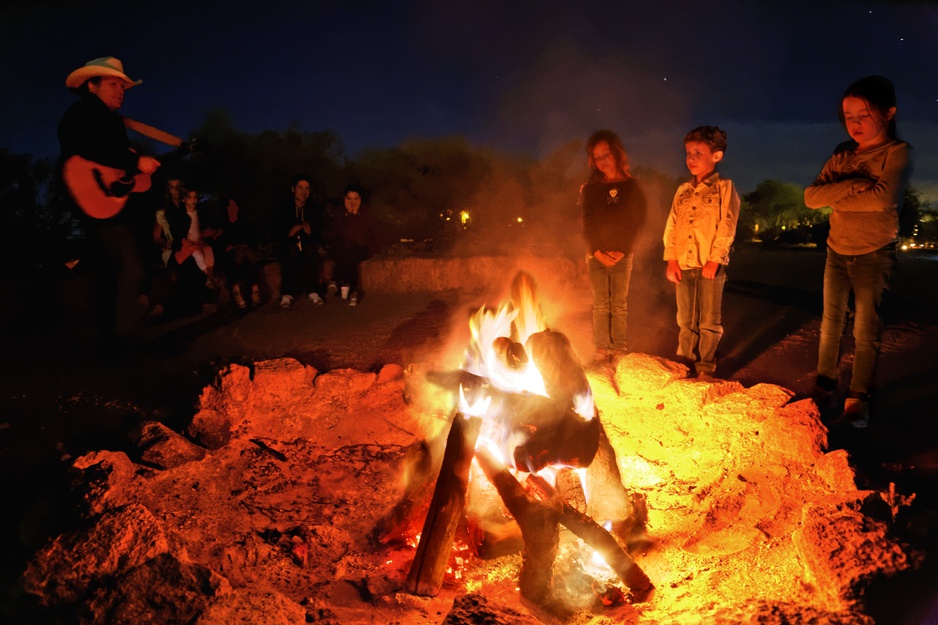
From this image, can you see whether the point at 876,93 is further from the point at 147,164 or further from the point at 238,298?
the point at 238,298

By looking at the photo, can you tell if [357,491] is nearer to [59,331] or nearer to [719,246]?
[719,246]

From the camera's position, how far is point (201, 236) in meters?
7.59

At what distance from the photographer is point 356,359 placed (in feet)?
15.4

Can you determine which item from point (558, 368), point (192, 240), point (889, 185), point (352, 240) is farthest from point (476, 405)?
point (192, 240)

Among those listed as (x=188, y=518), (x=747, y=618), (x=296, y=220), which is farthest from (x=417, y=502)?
(x=296, y=220)

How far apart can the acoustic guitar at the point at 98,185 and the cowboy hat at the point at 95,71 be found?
412 millimetres

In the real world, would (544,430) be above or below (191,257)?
below

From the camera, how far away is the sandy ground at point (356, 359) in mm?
2828

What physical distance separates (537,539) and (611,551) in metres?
0.34

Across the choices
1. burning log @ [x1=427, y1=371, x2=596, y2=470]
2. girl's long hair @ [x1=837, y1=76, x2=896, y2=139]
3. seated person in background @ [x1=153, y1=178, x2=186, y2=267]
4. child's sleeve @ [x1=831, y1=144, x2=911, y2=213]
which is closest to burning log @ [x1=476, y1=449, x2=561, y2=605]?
burning log @ [x1=427, y1=371, x2=596, y2=470]

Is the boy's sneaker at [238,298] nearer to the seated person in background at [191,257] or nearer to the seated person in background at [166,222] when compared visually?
the seated person in background at [191,257]

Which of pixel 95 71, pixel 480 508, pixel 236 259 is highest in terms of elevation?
pixel 95 71

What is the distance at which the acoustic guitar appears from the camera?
13.9ft

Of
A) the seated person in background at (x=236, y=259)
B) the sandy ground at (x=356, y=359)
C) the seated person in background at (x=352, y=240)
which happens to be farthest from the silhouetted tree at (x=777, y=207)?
the seated person in background at (x=236, y=259)
